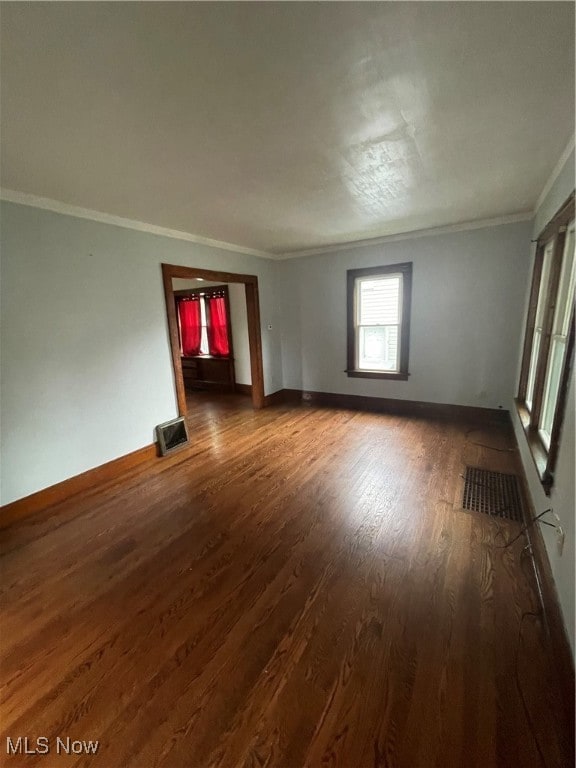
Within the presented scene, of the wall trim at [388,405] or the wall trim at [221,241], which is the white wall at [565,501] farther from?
the wall trim at [388,405]

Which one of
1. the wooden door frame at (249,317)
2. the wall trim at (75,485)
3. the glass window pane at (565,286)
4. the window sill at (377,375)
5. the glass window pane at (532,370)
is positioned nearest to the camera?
the glass window pane at (565,286)

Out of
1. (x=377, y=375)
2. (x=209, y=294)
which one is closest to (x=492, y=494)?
(x=377, y=375)

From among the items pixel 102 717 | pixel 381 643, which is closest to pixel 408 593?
pixel 381 643

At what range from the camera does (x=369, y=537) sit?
2037mm

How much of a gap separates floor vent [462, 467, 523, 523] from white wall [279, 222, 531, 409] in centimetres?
154

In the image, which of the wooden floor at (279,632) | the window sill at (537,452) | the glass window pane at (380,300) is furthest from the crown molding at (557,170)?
the wooden floor at (279,632)

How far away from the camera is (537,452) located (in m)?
2.12

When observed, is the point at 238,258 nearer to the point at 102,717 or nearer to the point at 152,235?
the point at 152,235

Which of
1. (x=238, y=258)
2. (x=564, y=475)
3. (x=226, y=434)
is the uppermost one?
(x=238, y=258)

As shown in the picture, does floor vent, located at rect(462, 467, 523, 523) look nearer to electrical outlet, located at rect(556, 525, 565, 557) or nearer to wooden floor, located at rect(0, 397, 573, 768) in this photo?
wooden floor, located at rect(0, 397, 573, 768)

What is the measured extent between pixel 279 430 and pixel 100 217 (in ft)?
9.71

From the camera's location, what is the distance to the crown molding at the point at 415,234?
3412mm

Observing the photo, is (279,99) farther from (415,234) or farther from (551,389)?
(415,234)

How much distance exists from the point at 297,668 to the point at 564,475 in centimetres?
155
